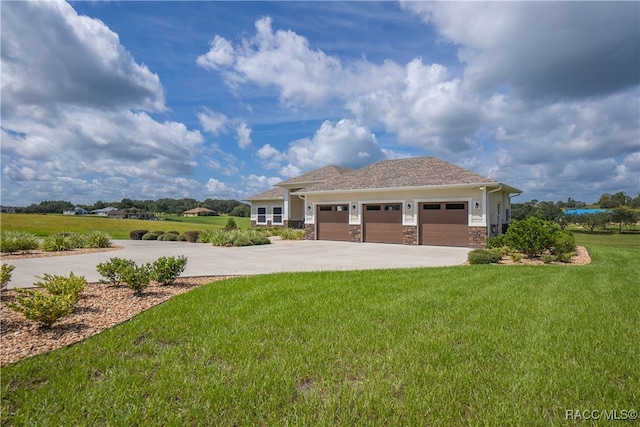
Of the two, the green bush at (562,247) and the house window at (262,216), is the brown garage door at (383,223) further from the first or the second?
the house window at (262,216)

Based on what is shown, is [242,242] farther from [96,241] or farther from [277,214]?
[277,214]

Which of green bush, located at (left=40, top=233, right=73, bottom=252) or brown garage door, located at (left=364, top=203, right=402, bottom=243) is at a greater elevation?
brown garage door, located at (left=364, top=203, right=402, bottom=243)

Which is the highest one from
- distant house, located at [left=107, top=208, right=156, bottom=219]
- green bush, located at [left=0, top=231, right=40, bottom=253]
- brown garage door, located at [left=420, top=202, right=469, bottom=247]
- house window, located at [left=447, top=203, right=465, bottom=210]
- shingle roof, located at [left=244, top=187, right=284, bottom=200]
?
shingle roof, located at [left=244, top=187, right=284, bottom=200]

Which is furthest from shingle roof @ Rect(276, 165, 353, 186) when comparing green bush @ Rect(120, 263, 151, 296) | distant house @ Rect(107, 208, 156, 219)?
distant house @ Rect(107, 208, 156, 219)

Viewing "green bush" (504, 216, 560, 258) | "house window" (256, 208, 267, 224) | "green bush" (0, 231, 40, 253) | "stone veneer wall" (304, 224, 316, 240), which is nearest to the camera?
"green bush" (504, 216, 560, 258)

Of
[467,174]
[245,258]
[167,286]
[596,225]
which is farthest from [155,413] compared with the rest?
[596,225]

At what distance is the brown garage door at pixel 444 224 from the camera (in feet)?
52.0

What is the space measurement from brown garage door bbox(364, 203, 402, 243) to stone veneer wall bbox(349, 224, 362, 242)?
0.33 meters

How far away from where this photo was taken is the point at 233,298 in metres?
5.83

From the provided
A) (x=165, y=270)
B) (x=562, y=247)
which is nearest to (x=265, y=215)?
(x=562, y=247)

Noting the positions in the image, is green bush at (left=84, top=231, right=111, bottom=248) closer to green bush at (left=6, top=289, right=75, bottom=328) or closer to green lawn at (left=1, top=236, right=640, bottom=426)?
green lawn at (left=1, top=236, right=640, bottom=426)

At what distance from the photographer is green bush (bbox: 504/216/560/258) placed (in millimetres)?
11773

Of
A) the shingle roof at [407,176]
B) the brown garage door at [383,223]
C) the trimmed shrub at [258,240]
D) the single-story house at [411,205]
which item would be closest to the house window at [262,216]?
the single-story house at [411,205]

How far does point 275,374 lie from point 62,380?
191 cm
